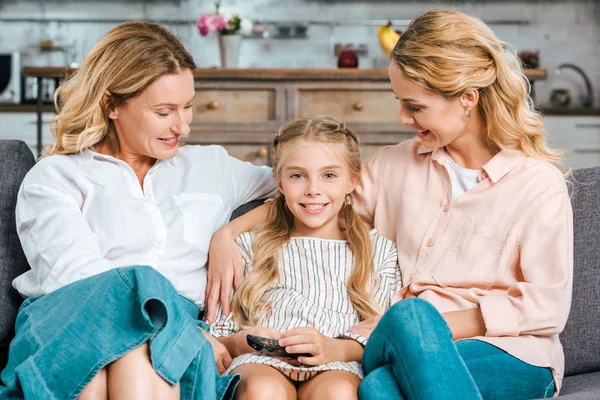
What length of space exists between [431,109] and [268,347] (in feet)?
2.08

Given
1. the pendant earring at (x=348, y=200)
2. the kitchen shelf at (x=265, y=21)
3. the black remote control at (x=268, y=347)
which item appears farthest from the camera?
the kitchen shelf at (x=265, y=21)

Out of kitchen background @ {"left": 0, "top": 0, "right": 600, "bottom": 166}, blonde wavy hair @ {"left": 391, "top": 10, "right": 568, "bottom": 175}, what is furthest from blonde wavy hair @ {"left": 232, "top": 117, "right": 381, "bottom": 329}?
kitchen background @ {"left": 0, "top": 0, "right": 600, "bottom": 166}

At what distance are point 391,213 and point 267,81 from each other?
193 cm

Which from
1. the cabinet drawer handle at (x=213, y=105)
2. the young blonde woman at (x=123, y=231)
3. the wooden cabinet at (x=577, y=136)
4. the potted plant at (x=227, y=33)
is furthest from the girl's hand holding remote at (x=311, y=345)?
the wooden cabinet at (x=577, y=136)

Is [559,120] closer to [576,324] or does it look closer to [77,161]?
[576,324]

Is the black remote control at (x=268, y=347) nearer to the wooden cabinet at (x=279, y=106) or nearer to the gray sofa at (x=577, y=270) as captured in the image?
the gray sofa at (x=577, y=270)

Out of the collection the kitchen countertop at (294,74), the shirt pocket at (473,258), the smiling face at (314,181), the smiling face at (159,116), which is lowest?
the shirt pocket at (473,258)

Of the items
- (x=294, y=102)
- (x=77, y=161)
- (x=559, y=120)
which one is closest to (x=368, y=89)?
(x=294, y=102)

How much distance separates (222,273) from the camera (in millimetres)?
1789

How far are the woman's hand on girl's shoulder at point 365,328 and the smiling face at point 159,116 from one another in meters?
0.57

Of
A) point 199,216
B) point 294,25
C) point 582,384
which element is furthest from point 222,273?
point 294,25

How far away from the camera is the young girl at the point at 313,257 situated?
68.4 inches

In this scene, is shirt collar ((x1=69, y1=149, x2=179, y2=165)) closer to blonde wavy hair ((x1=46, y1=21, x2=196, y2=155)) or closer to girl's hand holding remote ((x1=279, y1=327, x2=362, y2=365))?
blonde wavy hair ((x1=46, y1=21, x2=196, y2=155))

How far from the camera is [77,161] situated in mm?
1815
